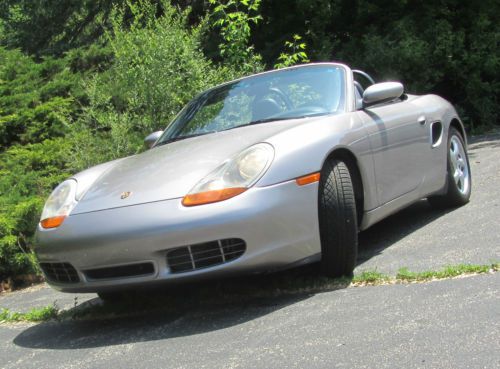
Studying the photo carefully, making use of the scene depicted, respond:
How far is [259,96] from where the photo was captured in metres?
5.14

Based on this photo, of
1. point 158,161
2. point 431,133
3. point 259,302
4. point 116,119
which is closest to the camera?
point 259,302

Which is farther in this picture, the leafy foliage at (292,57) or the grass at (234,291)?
the leafy foliage at (292,57)

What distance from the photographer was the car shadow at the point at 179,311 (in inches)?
150

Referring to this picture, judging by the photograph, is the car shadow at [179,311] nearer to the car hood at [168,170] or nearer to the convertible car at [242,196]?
the convertible car at [242,196]

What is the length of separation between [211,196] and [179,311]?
86 centimetres

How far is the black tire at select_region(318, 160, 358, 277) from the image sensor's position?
402cm

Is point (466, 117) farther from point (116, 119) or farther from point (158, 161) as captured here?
point (158, 161)

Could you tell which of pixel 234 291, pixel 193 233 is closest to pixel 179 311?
pixel 234 291

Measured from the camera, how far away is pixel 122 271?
384 cm

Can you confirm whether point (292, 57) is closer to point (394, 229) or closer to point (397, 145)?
point (394, 229)

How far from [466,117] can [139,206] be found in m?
10.6

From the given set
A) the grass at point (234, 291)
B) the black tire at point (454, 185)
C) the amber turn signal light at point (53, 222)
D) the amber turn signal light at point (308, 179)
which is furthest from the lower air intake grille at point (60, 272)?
the black tire at point (454, 185)

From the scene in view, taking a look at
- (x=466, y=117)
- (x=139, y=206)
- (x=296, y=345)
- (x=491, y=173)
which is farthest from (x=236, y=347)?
(x=466, y=117)

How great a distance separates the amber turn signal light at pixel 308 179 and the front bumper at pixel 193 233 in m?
0.03
